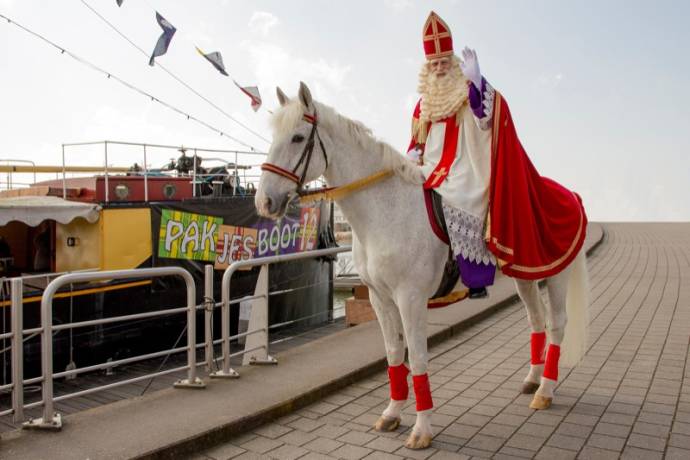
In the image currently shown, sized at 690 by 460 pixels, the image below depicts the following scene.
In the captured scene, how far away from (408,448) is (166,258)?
318 inches

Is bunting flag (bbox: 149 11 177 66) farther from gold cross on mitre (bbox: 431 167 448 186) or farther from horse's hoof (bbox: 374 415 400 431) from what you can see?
horse's hoof (bbox: 374 415 400 431)

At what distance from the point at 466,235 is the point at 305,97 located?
1394 mm

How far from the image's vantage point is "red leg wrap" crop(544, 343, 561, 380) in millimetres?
4430

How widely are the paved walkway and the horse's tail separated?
0.33 metres

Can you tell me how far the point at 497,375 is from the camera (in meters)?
5.32

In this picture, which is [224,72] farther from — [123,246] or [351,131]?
[351,131]

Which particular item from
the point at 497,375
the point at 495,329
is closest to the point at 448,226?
the point at 497,375

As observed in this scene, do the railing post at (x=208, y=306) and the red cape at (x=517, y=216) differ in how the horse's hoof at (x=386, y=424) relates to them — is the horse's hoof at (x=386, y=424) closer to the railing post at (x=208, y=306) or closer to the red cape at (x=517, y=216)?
the red cape at (x=517, y=216)

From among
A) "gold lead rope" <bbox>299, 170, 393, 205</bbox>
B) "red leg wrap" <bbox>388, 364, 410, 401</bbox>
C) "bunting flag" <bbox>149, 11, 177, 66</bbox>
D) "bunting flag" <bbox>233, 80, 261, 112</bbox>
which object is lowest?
"red leg wrap" <bbox>388, 364, 410, 401</bbox>

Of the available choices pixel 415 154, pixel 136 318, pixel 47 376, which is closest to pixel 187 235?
pixel 136 318

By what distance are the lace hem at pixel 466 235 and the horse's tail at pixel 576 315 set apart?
4.31ft

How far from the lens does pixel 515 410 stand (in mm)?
4332

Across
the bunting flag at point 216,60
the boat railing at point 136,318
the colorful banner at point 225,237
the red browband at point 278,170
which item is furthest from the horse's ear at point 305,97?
the bunting flag at point 216,60

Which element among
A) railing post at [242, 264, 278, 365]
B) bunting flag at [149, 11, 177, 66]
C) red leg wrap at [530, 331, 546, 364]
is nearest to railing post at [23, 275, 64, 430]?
railing post at [242, 264, 278, 365]
